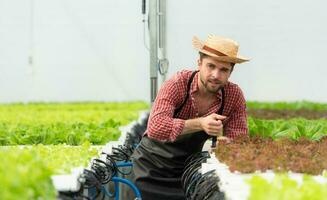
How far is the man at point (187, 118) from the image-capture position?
6605mm

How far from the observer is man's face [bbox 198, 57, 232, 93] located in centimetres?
656

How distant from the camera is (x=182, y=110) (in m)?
6.98

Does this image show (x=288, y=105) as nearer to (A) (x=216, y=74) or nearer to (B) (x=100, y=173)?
(A) (x=216, y=74)

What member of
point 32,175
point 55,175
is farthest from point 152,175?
point 32,175

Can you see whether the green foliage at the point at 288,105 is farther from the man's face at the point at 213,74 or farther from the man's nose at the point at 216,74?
the man's nose at the point at 216,74

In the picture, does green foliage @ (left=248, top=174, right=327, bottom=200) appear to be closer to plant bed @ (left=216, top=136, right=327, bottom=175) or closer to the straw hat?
plant bed @ (left=216, top=136, right=327, bottom=175)

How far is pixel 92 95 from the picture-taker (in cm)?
1978

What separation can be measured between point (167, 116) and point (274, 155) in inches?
62.4

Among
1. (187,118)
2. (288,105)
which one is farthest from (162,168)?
(288,105)

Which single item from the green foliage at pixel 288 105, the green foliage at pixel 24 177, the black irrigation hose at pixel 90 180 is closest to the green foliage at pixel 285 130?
the black irrigation hose at pixel 90 180

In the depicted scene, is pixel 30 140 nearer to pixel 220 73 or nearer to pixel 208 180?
pixel 220 73

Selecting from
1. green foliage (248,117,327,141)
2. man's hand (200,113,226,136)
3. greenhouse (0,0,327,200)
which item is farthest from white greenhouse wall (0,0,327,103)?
man's hand (200,113,226,136)

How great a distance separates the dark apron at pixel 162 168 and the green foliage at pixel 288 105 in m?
7.96

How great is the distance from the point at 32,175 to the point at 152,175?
392cm
